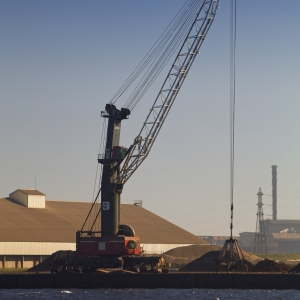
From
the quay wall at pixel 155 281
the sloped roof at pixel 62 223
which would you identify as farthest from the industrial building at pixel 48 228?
the quay wall at pixel 155 281

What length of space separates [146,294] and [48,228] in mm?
45181

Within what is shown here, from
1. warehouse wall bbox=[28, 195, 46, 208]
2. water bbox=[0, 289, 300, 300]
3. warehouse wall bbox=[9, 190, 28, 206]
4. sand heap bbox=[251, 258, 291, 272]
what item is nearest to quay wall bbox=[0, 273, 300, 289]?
water bbox=[0, 289, 300, 300]

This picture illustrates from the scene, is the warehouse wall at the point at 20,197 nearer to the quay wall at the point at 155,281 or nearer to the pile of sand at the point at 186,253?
the pile of sand at the point at 186,253

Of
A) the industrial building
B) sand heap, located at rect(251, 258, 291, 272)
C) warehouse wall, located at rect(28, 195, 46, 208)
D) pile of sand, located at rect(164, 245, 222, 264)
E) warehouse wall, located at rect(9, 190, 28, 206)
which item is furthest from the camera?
warehouse wall, located at rect(9, 190, 28, 206)

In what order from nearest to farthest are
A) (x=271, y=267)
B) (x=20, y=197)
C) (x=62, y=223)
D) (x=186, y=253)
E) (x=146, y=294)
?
(x=146, y=294), (x=271, y=267), (x=186, y=253), (x=62, y=223), (x=20, y=197)

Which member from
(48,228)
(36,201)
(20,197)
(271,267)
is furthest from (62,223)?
(271,267)

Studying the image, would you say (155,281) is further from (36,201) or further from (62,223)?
(36,201)

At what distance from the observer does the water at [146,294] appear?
52562 mm

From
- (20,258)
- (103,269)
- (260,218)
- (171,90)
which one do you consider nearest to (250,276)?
(103,269)

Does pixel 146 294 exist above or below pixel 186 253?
below

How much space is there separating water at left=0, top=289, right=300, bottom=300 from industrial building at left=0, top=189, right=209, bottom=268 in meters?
31.1

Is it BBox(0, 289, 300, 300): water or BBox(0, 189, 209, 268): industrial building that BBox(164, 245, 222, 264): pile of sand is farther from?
BBox(0, 289, 300, 300): water

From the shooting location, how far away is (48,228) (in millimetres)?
98375

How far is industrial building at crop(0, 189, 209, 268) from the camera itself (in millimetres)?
90938
